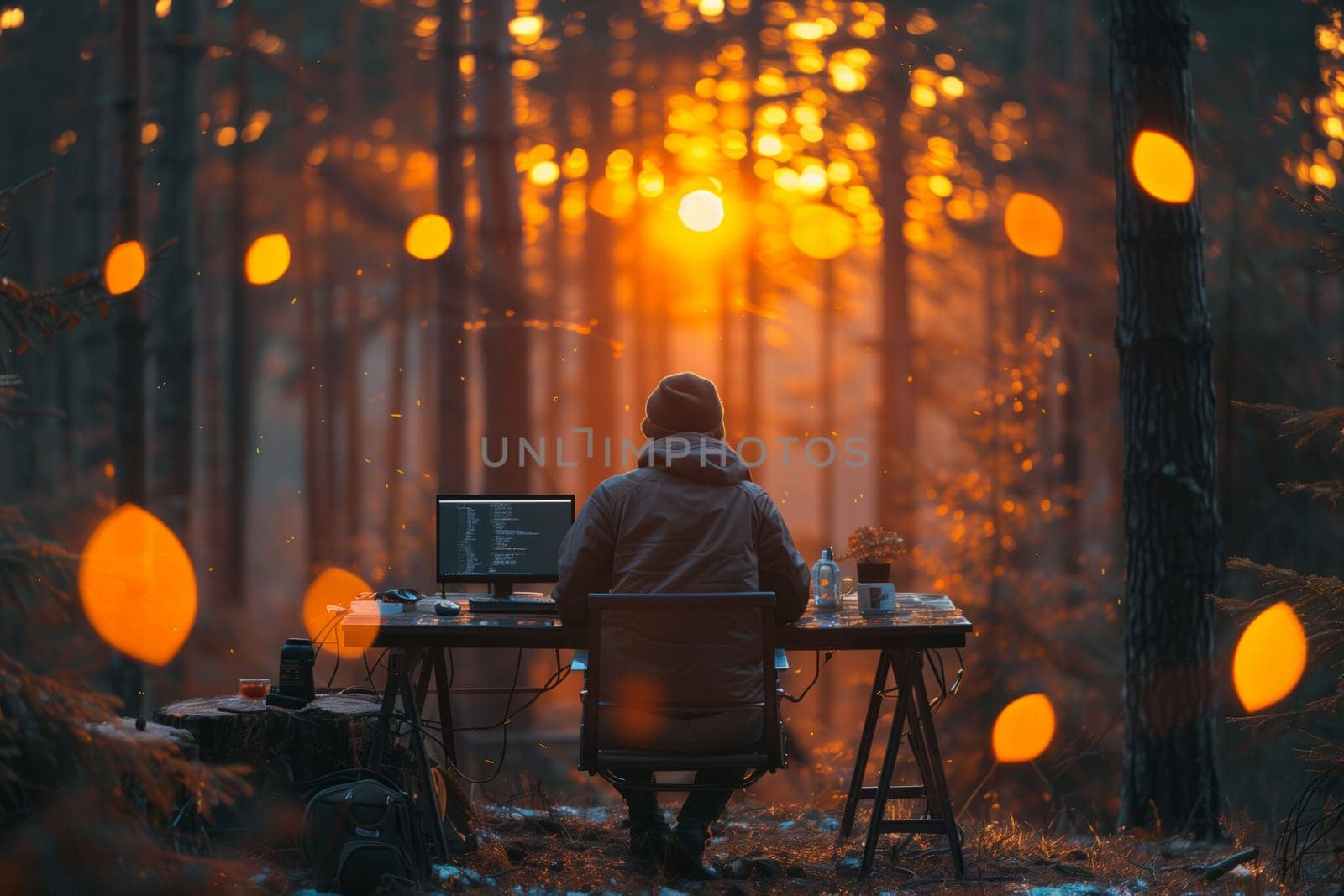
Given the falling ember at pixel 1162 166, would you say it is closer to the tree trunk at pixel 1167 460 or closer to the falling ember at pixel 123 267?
the tree trunk at pixel 1167 460

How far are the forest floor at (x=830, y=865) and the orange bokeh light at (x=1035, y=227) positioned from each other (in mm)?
8286

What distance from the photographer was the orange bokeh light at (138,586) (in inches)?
104

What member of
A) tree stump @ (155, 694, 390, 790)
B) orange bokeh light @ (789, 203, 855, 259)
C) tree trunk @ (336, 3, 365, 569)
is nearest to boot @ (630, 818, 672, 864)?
tree stump @ (155, 694, 390, 790)

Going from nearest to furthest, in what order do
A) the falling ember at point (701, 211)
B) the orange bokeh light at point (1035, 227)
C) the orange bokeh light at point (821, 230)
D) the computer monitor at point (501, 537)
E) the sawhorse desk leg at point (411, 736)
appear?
the sawhorse desk leg at point (411, 736) → the computer monitor at point (501, 537) → the orange bokeh light at point (1035, 227) → the orange bokeh light at point (821, 230) → the falling ember at point (701, 211)

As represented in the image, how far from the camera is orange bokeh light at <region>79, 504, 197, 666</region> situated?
2.63 metres

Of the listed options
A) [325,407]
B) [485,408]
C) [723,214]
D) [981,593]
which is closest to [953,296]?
[723,214]

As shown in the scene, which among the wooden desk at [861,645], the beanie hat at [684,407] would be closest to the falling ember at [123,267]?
the wooden desk at [861,645]

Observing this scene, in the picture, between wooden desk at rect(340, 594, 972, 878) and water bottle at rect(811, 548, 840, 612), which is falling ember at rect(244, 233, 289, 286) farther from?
water bottle at rect(811, 548, 840, 612)

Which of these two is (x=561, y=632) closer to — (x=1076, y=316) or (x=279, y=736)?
(x=279, y=736)

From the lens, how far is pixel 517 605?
186 inches

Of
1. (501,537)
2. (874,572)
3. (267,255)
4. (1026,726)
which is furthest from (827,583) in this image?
(267,255)

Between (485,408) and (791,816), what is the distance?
3.51m

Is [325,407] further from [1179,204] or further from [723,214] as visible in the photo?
[1179,204]

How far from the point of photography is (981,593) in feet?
31.2
